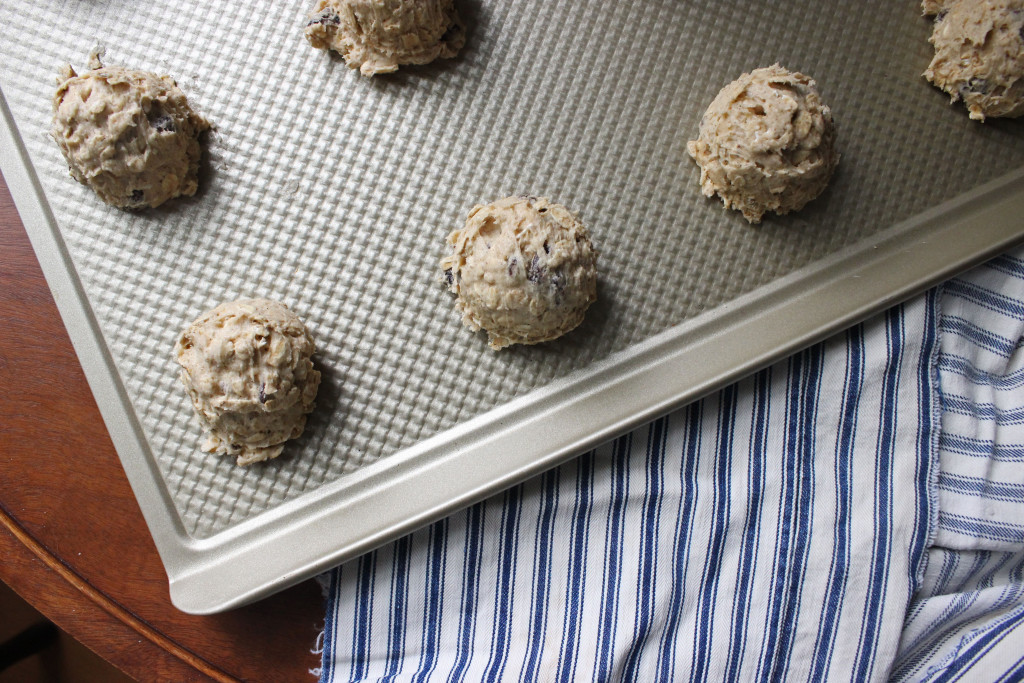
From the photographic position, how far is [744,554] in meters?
1.05

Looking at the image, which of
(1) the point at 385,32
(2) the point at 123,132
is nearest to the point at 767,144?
(1) the point at 385,32

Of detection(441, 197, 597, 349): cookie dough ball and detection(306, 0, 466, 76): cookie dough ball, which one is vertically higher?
detection(306, 0, 466, 76): cookie dough ball

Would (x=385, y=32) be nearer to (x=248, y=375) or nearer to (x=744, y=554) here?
(x=248, y=375)

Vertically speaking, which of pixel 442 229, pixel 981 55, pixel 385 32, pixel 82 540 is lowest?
pixel 82 540

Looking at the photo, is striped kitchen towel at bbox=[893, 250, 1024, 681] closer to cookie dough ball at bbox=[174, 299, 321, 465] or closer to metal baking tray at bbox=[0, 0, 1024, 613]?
metal baking tray at bbox=[0, 0, 1024, 613]

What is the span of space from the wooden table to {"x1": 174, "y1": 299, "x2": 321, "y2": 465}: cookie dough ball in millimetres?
190

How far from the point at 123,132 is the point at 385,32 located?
367 millimetres

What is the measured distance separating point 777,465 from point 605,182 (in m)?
0.48

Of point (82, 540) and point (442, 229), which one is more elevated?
point (442, 229)

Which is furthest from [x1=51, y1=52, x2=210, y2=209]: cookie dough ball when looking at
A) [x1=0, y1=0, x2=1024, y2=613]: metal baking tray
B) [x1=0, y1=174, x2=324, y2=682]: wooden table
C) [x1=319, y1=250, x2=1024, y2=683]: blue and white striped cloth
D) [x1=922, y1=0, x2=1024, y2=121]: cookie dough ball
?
[x1=922, y1=0, x2=1024, y2=121]: cookie dough ball

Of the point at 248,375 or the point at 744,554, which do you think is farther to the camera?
the point at 744,554

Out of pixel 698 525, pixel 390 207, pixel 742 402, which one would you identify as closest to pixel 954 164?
pixel 742 402

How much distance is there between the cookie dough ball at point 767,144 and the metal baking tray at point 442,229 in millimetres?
39

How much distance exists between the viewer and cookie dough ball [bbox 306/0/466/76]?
988mm
